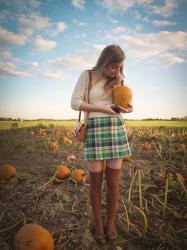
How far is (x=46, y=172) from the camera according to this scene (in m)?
4.33

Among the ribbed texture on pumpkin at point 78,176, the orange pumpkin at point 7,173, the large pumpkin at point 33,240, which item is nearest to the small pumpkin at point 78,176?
the ribbed texture on pumpkin at point 78,176

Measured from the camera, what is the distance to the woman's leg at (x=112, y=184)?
8.04 ft

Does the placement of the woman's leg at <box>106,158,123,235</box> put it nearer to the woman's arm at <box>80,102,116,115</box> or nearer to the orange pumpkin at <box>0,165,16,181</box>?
the woman's arm at <box>80,102,116,115</box>

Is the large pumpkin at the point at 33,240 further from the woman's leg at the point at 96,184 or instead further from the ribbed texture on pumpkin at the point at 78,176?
the ribbed texture on pumpkin at the point at 78,176

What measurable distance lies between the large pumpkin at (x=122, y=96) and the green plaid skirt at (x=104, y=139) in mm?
145

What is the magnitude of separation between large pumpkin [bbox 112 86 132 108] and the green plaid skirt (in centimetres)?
15

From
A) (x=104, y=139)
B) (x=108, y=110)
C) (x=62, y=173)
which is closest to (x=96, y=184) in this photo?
(x=104, y=139)

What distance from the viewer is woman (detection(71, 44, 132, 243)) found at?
7.70 feet

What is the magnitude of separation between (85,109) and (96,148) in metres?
0.37

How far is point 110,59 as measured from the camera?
2.33 m

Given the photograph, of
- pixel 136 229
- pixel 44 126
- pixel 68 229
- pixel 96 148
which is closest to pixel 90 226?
pixel 68 229

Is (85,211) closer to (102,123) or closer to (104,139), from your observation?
(104,139)

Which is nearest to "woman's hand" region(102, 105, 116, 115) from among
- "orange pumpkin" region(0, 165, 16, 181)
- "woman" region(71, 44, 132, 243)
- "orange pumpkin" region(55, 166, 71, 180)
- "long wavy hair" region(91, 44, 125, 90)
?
"woman" region(71, 44, 132, 243)

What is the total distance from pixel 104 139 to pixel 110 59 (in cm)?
72
